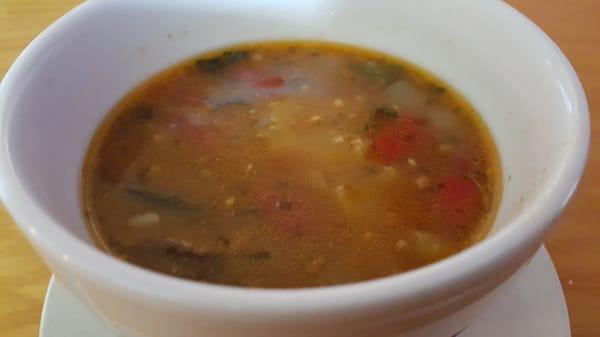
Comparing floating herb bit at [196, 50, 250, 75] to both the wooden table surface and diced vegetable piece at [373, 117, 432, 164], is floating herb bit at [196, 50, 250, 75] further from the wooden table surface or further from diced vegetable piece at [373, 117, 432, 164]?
the wooden table surface

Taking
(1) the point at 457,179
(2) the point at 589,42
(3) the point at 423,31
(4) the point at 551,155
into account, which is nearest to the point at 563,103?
(4) the point at 551,155

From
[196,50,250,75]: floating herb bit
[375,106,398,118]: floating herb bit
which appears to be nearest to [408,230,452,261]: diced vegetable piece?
[375,106,398,118]: floating herb bit

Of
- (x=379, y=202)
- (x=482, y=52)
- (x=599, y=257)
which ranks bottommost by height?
(x=599, y=257)

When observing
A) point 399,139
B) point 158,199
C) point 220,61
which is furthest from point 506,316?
point 220,61

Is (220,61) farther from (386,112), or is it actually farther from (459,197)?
(459,197)

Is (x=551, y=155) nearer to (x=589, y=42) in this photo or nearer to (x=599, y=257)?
(x=599, y=257)

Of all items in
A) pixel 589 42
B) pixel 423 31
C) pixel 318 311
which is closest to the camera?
pixel 318 311
